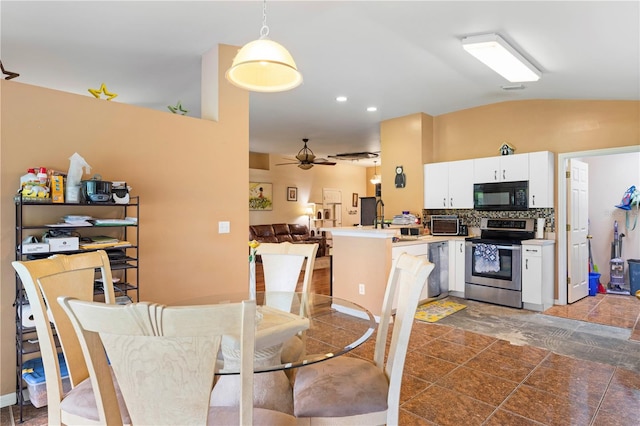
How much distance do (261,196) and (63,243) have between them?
716 centimetres

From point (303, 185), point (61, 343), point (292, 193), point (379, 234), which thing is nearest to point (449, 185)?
point (379, 234)

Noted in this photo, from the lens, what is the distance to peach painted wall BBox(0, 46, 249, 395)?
2408 mm

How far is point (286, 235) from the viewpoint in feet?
31.4

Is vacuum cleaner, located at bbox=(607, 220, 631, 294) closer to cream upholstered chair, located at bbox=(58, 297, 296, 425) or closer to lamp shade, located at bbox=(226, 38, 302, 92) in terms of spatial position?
lamp shade, located at bbox=(226, 38, 302, 92)

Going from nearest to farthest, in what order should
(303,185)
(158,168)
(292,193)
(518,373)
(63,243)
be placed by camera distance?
1. (63,243)
2. (518,373)
3. (158,168)
4. (292,193)
5. (303,185)

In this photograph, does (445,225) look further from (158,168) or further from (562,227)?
(158,168)

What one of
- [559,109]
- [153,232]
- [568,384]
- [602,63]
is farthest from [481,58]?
[153,232]

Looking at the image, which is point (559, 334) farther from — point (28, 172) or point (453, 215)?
point (28, 172)

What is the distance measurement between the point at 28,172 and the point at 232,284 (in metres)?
1.85

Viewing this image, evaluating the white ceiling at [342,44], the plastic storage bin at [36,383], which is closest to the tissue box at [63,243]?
the plastic storage bin at [36,383]

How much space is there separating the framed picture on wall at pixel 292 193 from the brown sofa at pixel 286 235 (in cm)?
74

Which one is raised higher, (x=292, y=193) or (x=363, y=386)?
(x=292, y=193)

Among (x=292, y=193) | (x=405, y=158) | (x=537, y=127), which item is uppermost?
(x=537, y=127)

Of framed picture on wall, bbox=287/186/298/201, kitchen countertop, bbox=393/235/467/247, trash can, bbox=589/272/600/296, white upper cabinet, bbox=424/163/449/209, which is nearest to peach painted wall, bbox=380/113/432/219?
white upper cabinet, bbox=424/163/449/209
